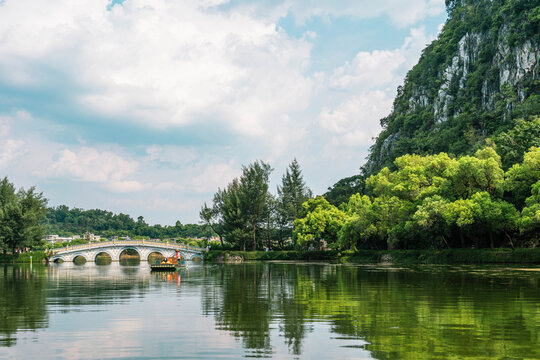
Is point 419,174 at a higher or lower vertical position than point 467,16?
lower

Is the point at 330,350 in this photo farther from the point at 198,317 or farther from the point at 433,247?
the point at 433,247

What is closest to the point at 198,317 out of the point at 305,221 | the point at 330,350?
the point at 330,350

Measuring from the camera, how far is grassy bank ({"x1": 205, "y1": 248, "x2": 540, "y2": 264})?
38125 millimetres

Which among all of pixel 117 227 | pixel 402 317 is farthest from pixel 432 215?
pixel 117 227

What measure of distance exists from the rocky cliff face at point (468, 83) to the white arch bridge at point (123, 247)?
40502 millimetres

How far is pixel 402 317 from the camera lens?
12.4 m

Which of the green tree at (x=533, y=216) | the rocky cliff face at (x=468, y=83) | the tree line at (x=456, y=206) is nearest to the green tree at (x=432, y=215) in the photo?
the tree line at (x=456, y=206)

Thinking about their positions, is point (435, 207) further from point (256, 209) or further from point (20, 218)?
point (20, 218)

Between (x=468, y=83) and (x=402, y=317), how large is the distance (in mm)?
91840

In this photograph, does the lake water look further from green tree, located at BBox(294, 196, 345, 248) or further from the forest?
green tree, located at BBox(294, 196, 345, 248)

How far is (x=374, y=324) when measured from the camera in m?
11.5

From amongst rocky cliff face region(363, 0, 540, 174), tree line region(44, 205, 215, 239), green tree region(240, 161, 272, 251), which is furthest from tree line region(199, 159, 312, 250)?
tree line region(44, 205, 215, 239)

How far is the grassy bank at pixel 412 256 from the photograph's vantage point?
125 feet

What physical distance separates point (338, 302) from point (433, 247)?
3552 cm
